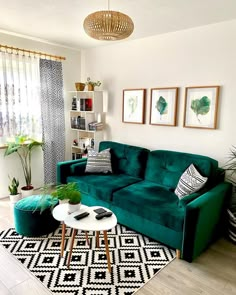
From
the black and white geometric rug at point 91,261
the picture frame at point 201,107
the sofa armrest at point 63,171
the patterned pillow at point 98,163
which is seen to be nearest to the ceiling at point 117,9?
the picture frame at point 201,107

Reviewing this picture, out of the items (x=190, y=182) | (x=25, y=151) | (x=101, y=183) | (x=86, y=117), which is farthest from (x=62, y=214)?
(x=86, y=117)

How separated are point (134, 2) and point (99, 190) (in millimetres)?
2136

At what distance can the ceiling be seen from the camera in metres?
2.29

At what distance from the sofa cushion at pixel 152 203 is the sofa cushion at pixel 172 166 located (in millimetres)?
152

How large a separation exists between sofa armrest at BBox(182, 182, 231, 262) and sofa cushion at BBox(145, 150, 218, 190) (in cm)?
25

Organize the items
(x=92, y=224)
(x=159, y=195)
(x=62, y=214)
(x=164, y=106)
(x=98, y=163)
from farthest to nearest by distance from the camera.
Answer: (x=98, y=163), (x=164, y=106), (x=159, y=195), (x=62, y=214), (x=92, y=224)

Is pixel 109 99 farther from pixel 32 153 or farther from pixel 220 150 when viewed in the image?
pixel 220 150

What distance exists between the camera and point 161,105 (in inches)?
131

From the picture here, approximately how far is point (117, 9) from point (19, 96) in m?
1.99

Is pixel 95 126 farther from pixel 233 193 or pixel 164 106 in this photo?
pixel 233 193

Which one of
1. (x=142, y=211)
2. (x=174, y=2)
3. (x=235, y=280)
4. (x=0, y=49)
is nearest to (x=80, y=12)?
(x=174, y=2)

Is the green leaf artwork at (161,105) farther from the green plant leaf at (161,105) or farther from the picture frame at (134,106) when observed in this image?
the picture frame at (134,106)

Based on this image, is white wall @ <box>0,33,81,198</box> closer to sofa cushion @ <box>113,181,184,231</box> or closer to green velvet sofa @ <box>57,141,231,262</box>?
green velvet sofa @ <box>57,141,231,262</box>

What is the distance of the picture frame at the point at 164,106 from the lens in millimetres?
3201
